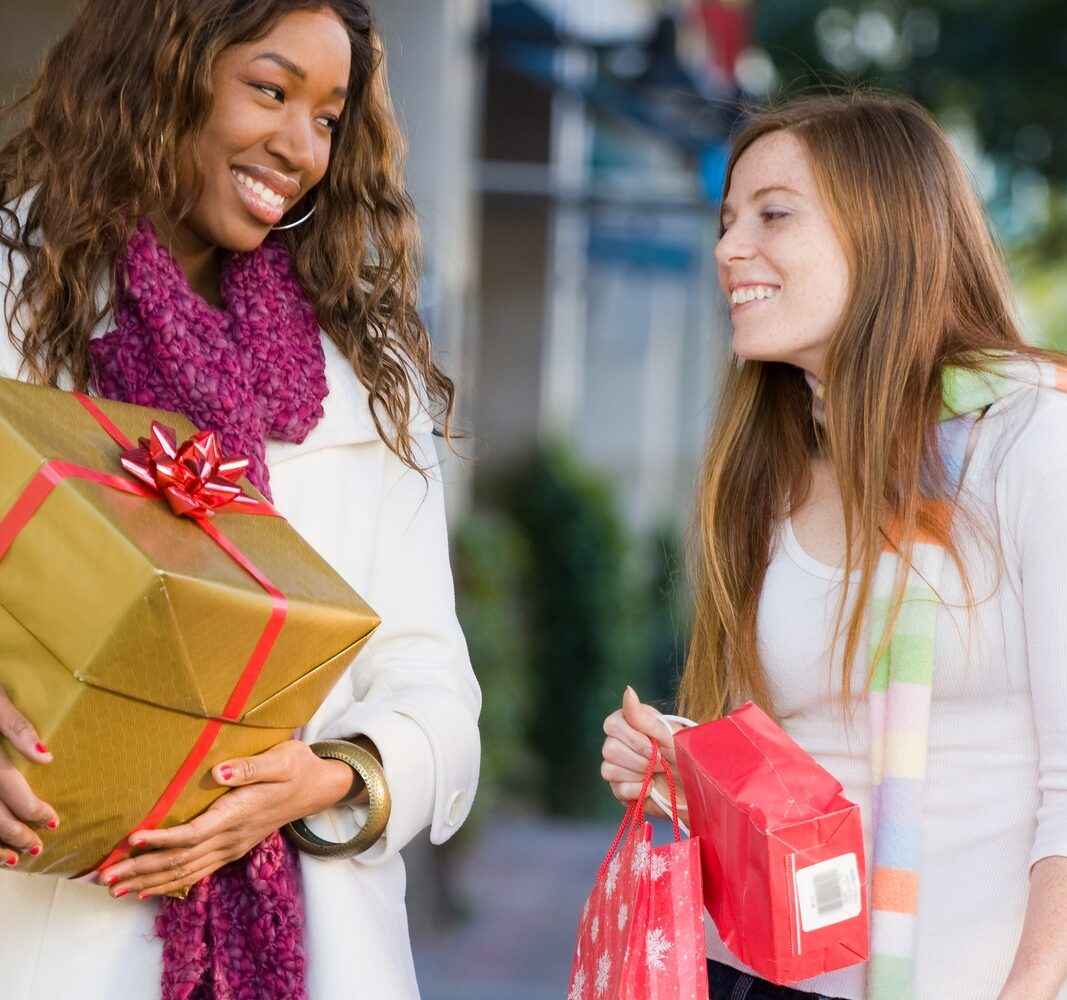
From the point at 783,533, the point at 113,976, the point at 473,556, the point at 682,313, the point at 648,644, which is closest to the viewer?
the point at 113,976

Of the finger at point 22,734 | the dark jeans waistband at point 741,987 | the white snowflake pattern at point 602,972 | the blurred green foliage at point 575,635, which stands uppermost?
the finger at point 22,734

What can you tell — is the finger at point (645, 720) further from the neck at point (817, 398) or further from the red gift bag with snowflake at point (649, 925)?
the neck at point (817, 398)

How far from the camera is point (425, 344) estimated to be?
2.64 metres

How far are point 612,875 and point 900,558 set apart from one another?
0.58 m

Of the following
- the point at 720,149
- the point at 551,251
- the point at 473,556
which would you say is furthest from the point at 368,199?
the point at 551,251

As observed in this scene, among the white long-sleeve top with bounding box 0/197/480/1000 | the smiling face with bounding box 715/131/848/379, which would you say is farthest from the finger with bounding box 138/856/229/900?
the smiling face with bounding box 715/131/848/379

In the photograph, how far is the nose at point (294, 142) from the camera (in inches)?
92.4

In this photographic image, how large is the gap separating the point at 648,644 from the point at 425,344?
7.61 m

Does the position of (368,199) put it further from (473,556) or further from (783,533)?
(473,556)

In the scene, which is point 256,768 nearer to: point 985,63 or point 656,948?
point 656,948

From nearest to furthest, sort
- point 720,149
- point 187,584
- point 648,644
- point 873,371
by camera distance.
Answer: point 187,584 → point 873,371 → point 720,149 → point 648,644

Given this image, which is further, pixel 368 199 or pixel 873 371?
pixel 368 199

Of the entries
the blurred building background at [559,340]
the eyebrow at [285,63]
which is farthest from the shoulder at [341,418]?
the blurred building background at [559,340]

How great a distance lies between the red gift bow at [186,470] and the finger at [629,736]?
0.64 m
